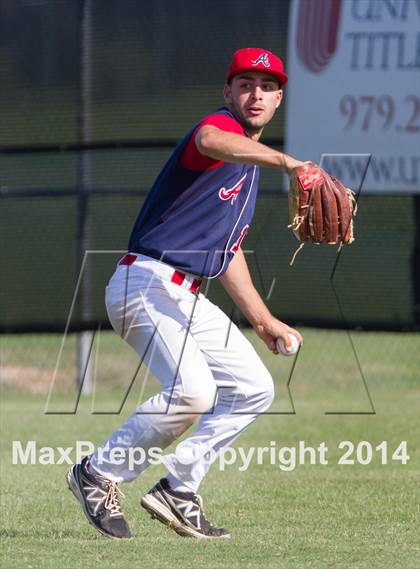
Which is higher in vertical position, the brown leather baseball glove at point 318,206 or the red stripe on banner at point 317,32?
the brown leather baseball glove at point 318,206

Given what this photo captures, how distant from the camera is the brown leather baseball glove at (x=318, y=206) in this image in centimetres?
485

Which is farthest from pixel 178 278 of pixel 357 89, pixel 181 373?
pixel 357 89

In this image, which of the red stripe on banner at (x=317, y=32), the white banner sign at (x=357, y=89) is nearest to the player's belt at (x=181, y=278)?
the white banner sign at (x=357, y=89)

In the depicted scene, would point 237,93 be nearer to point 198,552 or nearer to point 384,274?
point 198,552

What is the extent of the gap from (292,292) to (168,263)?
5.66 metres

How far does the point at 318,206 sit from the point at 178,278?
2.40ft

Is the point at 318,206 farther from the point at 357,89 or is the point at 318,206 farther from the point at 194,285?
the point at 357,89

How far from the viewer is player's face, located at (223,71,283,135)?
17.3 feet

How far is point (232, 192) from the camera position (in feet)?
17.2

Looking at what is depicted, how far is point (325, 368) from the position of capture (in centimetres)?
1177

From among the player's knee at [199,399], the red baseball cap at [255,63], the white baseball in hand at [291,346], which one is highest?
the red baseball cap at [255,63]

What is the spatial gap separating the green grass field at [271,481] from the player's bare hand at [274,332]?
0.86m

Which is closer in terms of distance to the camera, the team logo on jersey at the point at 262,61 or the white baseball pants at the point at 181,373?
the white baseball pants at the point at 181,373

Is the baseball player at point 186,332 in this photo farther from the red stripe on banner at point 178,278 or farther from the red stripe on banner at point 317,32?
the red stripe on banner at point 317,32
